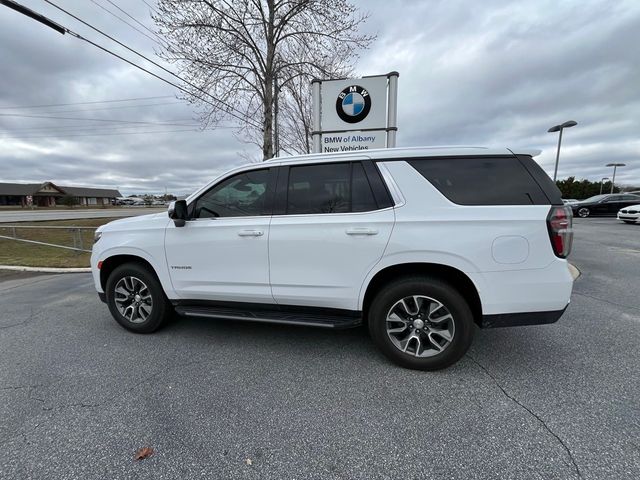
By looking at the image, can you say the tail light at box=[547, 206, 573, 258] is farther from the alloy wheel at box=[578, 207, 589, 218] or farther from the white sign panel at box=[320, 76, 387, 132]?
the alloy wheel at box=[578, 207, 589, 218]

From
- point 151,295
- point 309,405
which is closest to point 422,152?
point 309,405

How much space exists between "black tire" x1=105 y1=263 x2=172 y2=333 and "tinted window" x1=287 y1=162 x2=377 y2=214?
6.11 feet

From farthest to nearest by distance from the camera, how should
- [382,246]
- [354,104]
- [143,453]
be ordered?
[354,104], [382,246], [143,453]

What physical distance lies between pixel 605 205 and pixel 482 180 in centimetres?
2441

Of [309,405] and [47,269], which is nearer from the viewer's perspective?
[309,405]

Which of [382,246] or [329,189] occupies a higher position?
[329,189]

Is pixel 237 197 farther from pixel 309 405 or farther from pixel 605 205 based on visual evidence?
pixel 605 205

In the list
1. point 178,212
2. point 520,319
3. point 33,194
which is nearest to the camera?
point 520,319

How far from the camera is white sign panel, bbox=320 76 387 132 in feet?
22.8

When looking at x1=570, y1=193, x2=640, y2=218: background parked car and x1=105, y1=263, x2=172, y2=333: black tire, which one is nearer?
x1=105, y1=263, x2=172, y2=333: black tire

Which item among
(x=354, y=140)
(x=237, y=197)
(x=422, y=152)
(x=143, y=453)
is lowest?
(x=143, y=453)

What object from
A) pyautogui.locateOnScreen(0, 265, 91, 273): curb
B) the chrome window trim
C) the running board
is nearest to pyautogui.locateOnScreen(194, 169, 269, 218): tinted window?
the running board

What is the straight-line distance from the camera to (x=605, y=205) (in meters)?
19.9

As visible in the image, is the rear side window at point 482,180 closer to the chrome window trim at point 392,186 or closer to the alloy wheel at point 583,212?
the chrome window trim at point 392,186
